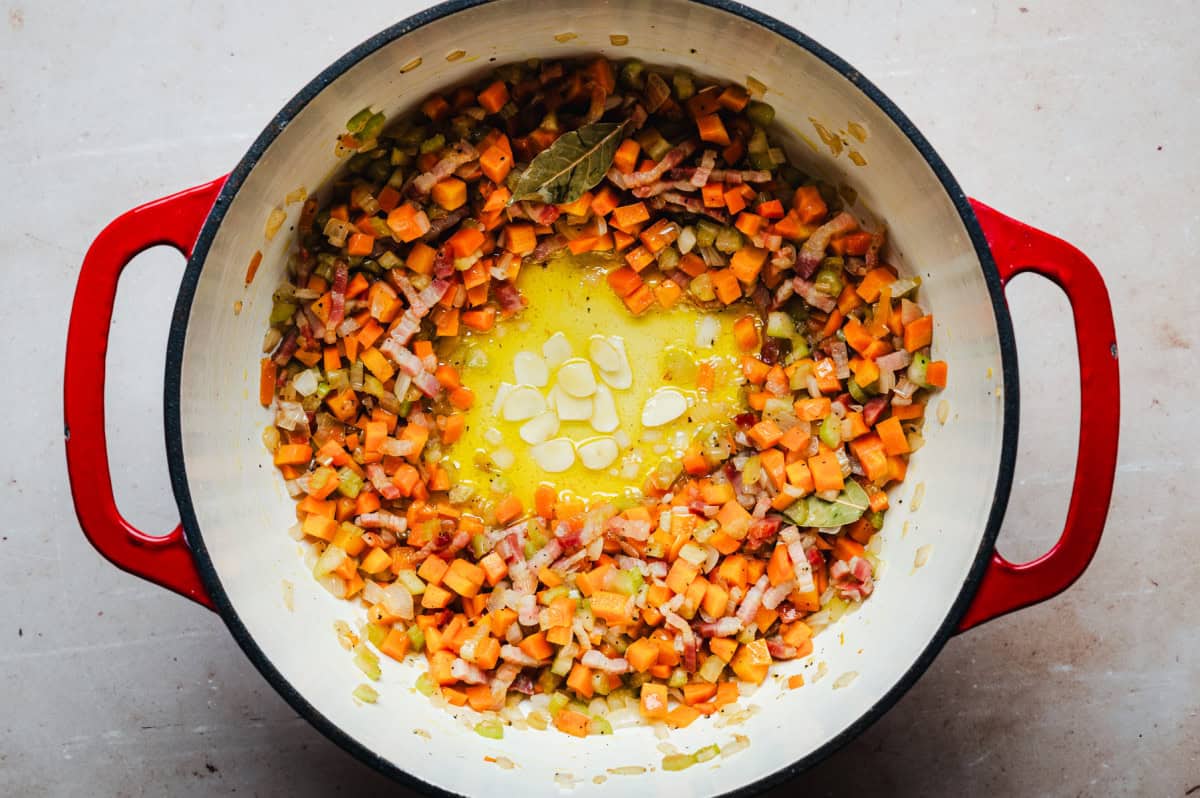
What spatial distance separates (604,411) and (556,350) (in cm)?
14

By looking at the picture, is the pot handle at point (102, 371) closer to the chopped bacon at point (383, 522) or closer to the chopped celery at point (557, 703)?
the chopped bacon at point (383, 522)

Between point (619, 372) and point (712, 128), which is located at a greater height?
point (712, 128)

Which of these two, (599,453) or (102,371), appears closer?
(102,371)

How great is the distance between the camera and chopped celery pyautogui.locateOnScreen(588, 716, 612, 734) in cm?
163

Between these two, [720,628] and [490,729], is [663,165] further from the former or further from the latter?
[490,729]

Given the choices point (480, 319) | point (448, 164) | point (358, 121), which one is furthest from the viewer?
point (480, 319)

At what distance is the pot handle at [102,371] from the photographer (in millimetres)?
1309

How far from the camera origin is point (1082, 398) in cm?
136

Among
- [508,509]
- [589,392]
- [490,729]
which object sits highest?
[589,392]

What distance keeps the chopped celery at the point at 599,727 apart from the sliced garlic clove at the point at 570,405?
52 centimetres

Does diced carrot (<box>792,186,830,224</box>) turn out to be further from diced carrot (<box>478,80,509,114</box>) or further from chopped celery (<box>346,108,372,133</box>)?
chopped celery (<box>346,108,372,133</box>)

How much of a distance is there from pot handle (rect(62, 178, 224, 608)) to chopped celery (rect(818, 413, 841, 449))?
1.02 metres

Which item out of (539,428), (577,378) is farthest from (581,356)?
(539,428)

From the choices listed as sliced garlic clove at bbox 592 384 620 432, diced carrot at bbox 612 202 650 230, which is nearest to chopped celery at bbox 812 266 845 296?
diced carrot at bbox 612 202 650 230
